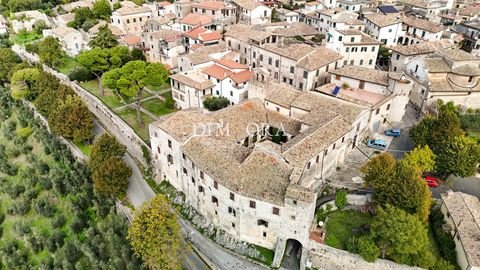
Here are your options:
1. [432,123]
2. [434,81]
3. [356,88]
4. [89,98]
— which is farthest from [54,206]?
[434,81]

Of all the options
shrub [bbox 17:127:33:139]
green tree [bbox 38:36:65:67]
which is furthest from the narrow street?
green tree [bbox 38:36:65:67]

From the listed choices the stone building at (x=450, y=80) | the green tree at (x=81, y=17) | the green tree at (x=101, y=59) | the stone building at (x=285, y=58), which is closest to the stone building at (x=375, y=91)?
the stone building at (x=285, y=58)

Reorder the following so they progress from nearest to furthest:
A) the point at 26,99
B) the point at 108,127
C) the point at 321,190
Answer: the point at 321,190, the point at 108,127, the point at 26,99

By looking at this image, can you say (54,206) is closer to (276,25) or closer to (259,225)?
(259,225)

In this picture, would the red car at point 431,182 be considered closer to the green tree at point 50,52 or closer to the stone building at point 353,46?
the stone building at point 353,46

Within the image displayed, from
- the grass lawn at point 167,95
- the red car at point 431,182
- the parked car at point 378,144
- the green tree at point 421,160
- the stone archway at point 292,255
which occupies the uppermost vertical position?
the green tree at point 421,160

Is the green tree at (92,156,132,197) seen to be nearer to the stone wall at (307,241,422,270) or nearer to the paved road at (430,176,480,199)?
the stone wall at (307,241,422,270)

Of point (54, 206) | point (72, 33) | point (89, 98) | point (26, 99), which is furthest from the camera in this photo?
point (72, 33)
